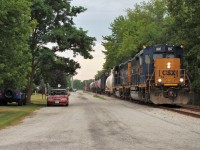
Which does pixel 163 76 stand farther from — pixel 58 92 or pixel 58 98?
pixel 58 92

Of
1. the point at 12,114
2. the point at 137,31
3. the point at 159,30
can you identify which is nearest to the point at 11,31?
the point at 12,114

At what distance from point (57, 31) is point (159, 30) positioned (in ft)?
81.2

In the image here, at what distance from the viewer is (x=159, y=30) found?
189 ft

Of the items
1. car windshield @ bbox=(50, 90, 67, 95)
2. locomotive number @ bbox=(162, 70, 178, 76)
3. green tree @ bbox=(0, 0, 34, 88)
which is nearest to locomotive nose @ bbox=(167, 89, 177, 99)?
locomotive number @ bbox=(162, 70, 178, 76)

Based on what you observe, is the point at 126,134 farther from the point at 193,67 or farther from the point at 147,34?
the point at 147,34

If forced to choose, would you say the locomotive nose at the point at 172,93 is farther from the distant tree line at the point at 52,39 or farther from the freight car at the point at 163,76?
the distant tree line at the point at 52,39

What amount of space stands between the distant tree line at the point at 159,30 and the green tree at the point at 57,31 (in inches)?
336

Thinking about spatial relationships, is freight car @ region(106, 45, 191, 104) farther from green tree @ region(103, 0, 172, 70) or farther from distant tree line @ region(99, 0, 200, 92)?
green tree @ region(103, 0, 172, 70)

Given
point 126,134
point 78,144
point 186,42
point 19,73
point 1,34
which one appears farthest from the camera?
point 186,42

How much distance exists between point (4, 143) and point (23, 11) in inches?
489

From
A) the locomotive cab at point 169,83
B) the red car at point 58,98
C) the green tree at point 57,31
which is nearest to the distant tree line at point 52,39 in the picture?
the green tree at point 57,31

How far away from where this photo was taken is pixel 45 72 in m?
38.6

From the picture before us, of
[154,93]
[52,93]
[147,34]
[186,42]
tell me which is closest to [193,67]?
[186,42]

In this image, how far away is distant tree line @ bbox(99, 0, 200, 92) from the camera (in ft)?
111
